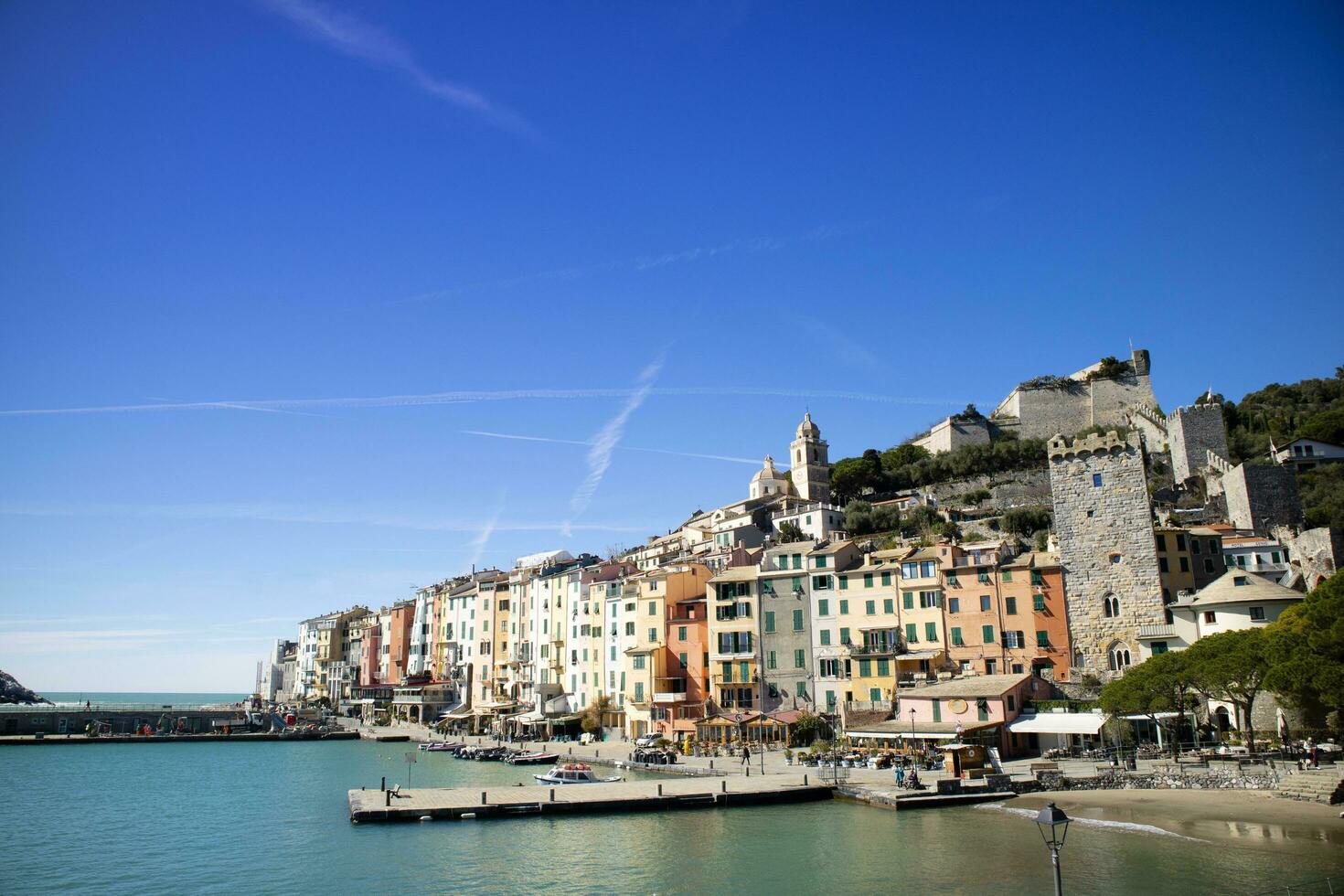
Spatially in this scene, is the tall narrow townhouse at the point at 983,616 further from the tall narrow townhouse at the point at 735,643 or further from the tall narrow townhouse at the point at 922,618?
the tall narrow townhouse at the point at 735,643

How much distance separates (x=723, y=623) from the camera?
5872 cm

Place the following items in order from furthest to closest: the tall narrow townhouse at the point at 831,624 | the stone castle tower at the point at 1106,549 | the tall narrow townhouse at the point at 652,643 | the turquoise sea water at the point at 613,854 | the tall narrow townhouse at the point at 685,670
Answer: the tall narrow townhouse at the point at 652,643, the tall narrow townhouse at the point at 685,670, the tall narrow townhouse at the point at 831,624, the stone castle tower at the point at 1106,549, the turquoise sea water at the point at 613,854

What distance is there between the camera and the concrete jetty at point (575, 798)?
35906 mm

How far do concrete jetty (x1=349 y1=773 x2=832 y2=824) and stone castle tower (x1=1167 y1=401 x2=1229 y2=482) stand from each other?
56972 millimetres

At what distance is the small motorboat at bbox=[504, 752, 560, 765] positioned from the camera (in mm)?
55125

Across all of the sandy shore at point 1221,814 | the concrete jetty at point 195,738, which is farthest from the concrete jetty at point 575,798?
the concrete jetty at point 195,738

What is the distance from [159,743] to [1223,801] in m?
87.4

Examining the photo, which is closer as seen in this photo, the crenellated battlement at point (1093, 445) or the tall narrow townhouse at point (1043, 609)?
the tall narrow townhouse at point (1043, 609)

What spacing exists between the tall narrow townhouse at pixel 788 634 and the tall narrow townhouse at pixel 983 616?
28.1 ft

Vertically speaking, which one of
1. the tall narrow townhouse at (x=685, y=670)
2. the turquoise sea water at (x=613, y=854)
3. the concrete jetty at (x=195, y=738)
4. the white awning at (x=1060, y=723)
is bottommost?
the turquoise sea water at (x=613, y=854)

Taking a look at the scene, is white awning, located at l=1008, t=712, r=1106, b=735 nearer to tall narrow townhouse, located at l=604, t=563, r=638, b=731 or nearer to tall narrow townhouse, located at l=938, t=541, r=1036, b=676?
tall narrow townhouse, located at l=938, t=541, r=1036, b=676

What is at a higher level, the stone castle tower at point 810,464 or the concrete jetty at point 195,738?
the stone castle tower at point 810,464

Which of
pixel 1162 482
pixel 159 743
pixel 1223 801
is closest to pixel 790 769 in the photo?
pixel 1223 801

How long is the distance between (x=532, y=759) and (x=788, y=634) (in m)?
16.7
